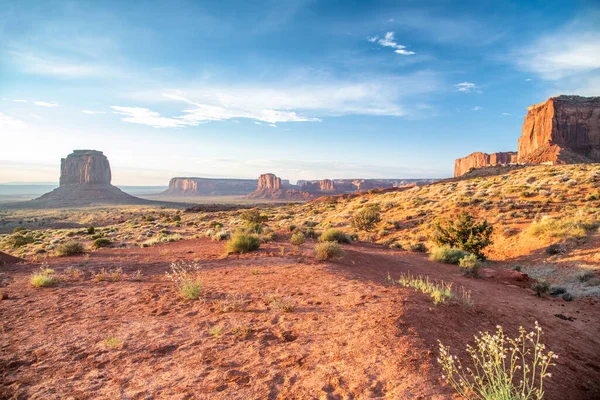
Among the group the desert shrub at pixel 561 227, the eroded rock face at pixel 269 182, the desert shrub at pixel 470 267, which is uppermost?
the eroded rock face at pixel 269 182

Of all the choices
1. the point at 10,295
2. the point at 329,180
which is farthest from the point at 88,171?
the point at 10,295

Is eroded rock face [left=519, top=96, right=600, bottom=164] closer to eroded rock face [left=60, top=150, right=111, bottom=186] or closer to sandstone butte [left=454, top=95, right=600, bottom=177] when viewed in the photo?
sandstone butte [left=454, top=95, right=600, bottom=177]

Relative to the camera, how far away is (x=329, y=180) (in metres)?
175

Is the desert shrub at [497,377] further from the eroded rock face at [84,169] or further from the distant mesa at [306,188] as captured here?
the eroded rock face at [84,169]

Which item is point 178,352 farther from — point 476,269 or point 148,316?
point 476,269

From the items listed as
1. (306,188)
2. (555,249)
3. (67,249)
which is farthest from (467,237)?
(306,188)

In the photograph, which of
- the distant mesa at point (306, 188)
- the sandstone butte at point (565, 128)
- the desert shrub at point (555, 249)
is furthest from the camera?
the distant mesa at point (306, 188)

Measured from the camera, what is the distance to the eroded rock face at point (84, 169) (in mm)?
123938

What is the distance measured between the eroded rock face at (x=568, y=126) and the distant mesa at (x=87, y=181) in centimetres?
12228

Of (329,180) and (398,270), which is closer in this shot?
(398,270)

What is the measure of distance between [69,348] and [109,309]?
1825 mm

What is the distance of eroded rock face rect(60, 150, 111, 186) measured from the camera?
407 ft

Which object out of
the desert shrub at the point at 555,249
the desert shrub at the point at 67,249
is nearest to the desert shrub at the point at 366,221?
the desert shrub at the point at 555,249

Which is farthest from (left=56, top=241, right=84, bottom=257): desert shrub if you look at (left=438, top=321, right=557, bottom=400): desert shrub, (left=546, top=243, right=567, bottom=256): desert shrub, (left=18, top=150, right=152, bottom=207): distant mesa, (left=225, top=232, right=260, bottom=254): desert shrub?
(left=18, top=150, right=152, bottom=207): distant mesa
